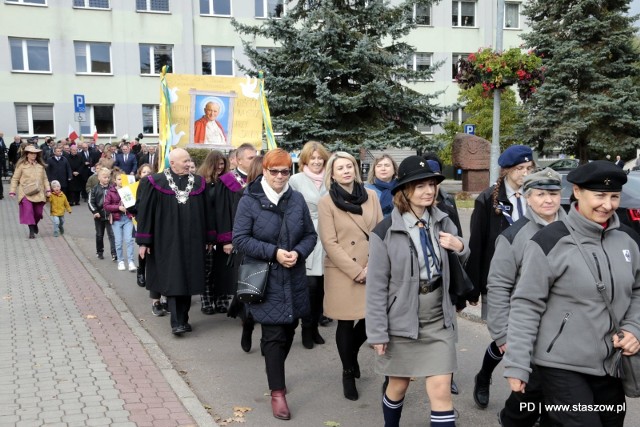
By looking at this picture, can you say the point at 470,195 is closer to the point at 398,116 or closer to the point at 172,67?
the point at 398,116

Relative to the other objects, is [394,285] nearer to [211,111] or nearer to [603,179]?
[603,179]

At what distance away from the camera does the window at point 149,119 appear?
35.4 metres

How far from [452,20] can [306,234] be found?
37.5 metres

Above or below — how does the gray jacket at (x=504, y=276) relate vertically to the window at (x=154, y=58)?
below

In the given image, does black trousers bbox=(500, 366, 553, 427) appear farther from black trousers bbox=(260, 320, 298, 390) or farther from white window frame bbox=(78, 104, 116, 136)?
white window frame bbox=(78, 104, 116, 136)

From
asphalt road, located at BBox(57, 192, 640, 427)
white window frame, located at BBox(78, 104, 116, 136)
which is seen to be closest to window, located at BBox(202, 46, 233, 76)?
white window frame, located at BBox(78, 104, 116, 136)

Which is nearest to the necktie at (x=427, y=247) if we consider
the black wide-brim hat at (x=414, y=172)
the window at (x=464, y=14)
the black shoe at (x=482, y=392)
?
the black wide-brim hat at (x=414, y=172)

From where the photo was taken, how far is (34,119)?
33312mm

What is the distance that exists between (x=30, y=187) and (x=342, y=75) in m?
7.68

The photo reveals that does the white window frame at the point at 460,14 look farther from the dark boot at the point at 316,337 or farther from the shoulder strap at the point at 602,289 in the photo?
the shoulder strap at the point at 602,289

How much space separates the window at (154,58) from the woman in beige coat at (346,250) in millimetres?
31858

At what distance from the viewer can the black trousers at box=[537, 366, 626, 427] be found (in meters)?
3.04

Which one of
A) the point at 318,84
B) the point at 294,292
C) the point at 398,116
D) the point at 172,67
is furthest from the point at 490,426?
the point at 172,67

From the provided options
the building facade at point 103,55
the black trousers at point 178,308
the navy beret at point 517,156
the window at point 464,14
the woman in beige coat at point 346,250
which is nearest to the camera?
the navy beret at point 517,156
